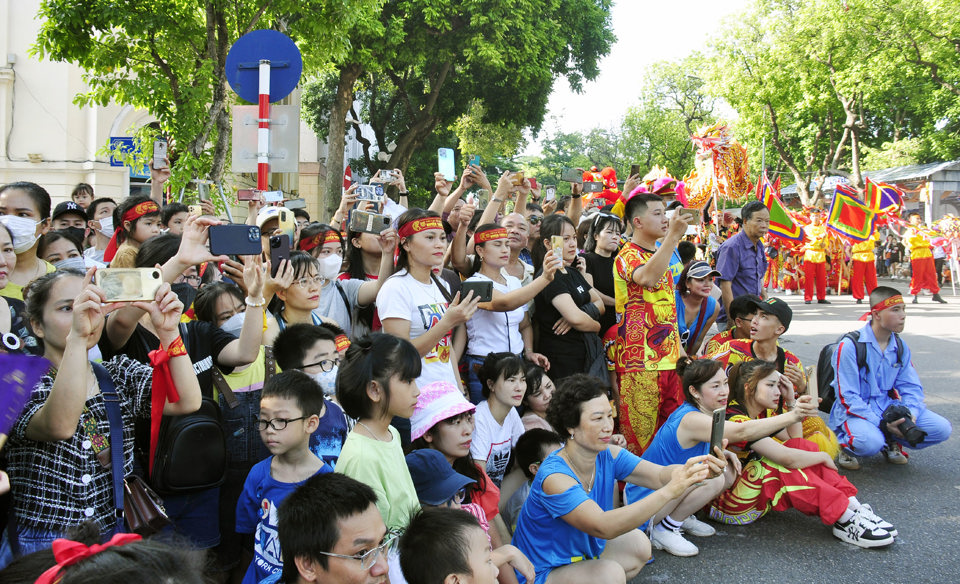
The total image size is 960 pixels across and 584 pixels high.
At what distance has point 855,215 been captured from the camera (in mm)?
16281

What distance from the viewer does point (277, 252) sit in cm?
338

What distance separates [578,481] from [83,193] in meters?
6.31

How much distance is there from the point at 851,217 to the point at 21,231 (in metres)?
16.5

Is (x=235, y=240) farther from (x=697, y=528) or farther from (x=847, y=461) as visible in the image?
(x=847, y=461)

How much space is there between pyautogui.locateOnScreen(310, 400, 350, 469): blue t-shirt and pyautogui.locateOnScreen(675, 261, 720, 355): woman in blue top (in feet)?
11.6

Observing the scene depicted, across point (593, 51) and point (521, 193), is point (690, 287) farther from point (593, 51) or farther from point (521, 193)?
point (593, 51)

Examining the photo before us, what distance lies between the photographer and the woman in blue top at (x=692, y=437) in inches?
164

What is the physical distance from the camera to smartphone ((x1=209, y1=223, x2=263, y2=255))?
10.1 ft

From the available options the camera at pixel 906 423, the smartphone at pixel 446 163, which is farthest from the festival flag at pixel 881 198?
the smartphone at pixel 446 163

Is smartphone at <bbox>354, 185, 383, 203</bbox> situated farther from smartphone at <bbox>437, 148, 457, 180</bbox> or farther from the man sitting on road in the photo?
the man sitting on road

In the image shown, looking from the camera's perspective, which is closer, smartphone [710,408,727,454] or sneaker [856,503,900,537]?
smartphone [710,408,727,454]

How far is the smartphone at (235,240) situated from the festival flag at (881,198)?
54.9ft

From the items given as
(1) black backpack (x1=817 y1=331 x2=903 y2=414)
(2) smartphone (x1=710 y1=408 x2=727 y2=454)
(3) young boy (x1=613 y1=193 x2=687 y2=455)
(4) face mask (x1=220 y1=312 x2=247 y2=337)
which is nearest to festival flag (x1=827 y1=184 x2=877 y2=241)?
(1) black backpack (x1=817 y1=331 x2=903 y2=414)

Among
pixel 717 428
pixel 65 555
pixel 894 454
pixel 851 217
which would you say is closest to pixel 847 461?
pixel 894 454
